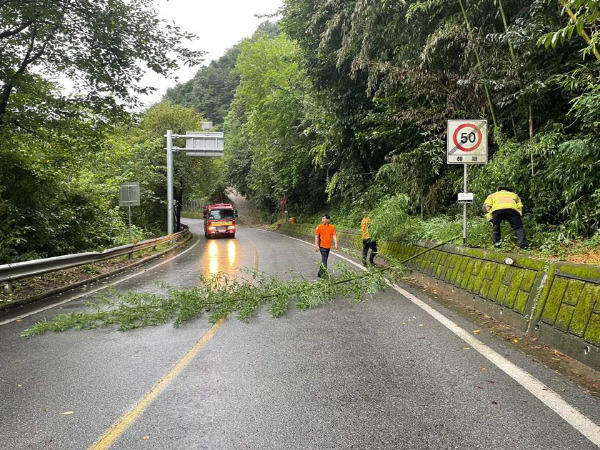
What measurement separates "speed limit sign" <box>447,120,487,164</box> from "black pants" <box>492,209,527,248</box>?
45.5 inches

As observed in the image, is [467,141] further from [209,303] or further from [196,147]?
[196,147]

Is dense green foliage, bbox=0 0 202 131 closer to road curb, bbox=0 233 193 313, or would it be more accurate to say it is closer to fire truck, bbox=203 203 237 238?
road curb, bbox=0 233 193 313

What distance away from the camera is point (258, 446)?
9.65 ft

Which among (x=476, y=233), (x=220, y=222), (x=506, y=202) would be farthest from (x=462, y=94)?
(x=220, y=222)

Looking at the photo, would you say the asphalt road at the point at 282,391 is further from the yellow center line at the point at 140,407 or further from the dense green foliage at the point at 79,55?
the dense green foliage at the point at 79,55

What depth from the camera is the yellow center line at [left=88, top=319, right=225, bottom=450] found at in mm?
3053

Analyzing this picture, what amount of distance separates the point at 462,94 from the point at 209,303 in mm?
9197

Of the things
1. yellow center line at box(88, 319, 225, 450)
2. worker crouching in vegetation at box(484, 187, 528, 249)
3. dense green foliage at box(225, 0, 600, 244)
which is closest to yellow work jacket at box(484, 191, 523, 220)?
worker crouching in vegetation at box(484, 187, 528, 249)

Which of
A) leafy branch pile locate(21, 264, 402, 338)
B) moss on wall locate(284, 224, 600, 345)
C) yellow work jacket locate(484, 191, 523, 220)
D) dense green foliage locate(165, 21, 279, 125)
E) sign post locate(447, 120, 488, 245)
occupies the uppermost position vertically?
dense green foliage locate(165, 21, 279, 125)

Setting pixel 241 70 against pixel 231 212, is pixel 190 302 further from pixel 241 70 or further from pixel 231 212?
pixel 241 70

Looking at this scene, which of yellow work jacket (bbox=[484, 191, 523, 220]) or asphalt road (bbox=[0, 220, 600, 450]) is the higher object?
yellow work jacket (bbox=[484, 191, 523, 220])

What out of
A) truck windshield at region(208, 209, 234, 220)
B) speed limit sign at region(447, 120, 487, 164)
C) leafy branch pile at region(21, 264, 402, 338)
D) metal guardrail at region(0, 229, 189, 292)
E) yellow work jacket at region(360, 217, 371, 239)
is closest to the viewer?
leafy branch pile at region(21, 264, 402, 338)

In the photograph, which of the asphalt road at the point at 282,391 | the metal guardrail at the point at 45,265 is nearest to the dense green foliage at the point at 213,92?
the metal guardrail at the point at 45,265

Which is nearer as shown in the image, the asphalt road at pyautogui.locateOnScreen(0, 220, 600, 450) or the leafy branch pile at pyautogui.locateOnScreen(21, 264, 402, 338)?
the asphalt road at pyautogui.locateOnScreen(0, 220, 600, 450)
